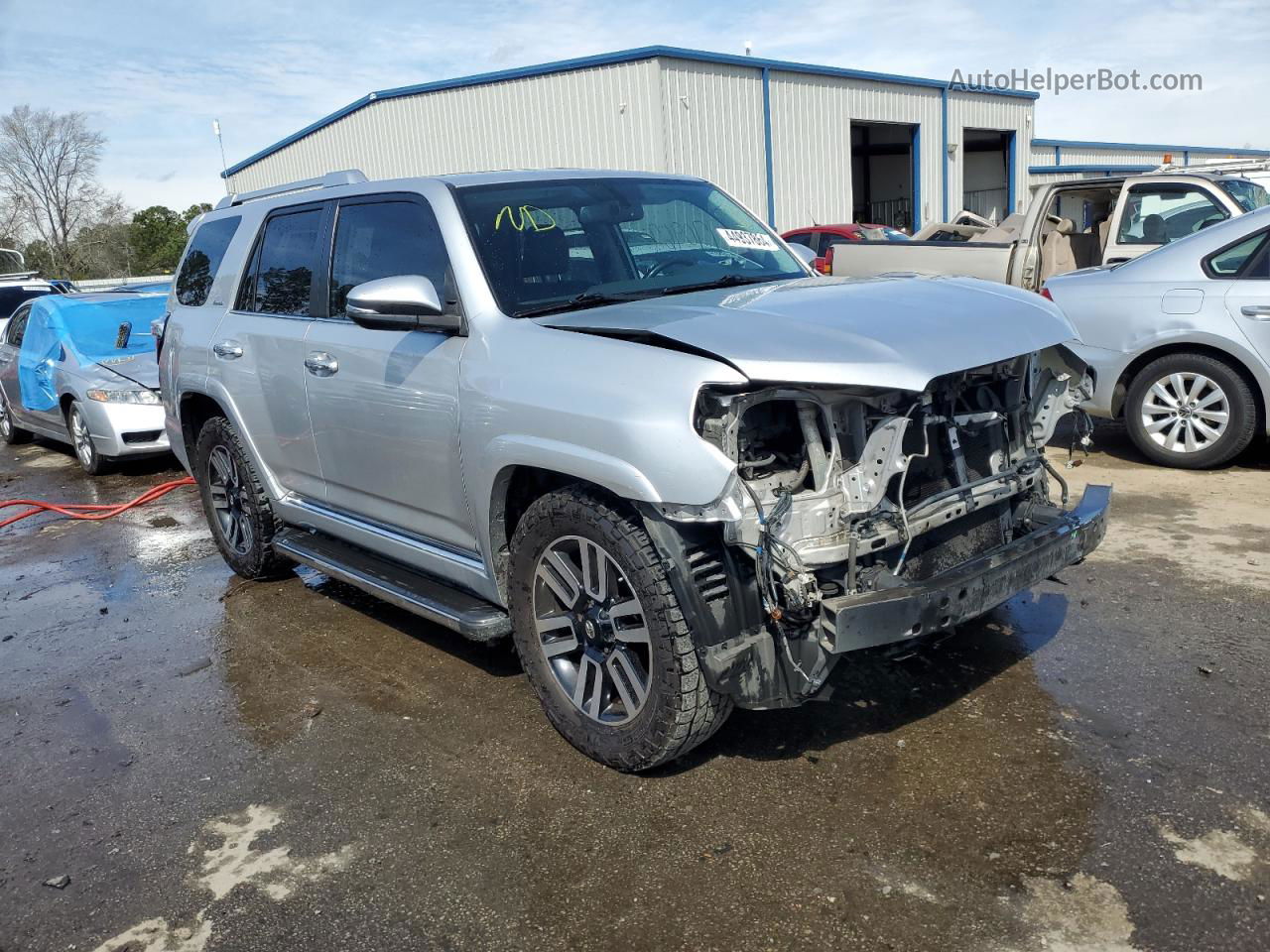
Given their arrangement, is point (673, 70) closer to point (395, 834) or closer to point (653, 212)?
point (653, 212)

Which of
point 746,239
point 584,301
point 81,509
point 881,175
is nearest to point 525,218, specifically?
point 584,301

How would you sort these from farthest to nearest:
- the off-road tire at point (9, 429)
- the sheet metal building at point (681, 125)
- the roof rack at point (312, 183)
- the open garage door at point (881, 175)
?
1. the open garage door at point (881, 175)
2. the sheet metal building at point (681, 125)
3. the off-road tire at point (9, 429)
4. the roof rack at point (312, 183)

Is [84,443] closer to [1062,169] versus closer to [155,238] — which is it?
[1062,169]

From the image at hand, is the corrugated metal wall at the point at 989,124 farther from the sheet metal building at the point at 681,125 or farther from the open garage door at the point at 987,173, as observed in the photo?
the open garage door at the point at 987,173

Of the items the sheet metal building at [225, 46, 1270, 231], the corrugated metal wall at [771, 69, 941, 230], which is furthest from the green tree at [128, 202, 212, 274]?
the corrugated metal wall at [771, 69, 941, 230]

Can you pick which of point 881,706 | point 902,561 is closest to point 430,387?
point 902,561

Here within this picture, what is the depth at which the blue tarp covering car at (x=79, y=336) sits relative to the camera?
10.2 metres

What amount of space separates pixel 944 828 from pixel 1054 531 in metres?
1.13

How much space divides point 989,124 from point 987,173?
17.6 feet

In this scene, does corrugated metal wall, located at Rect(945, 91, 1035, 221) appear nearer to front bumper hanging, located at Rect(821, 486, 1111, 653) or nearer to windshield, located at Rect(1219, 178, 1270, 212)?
windshield, located at Rect(1219, 178, 1270, 212)

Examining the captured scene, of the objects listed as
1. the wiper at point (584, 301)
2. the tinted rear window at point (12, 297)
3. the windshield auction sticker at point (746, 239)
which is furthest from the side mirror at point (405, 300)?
the tinted rear window at point (12, 297)

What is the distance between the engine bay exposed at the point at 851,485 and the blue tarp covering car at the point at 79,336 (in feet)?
27.9

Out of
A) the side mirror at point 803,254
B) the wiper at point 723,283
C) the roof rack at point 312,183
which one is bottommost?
the wiper at point 723,283

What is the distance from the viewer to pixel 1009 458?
3.83 m
